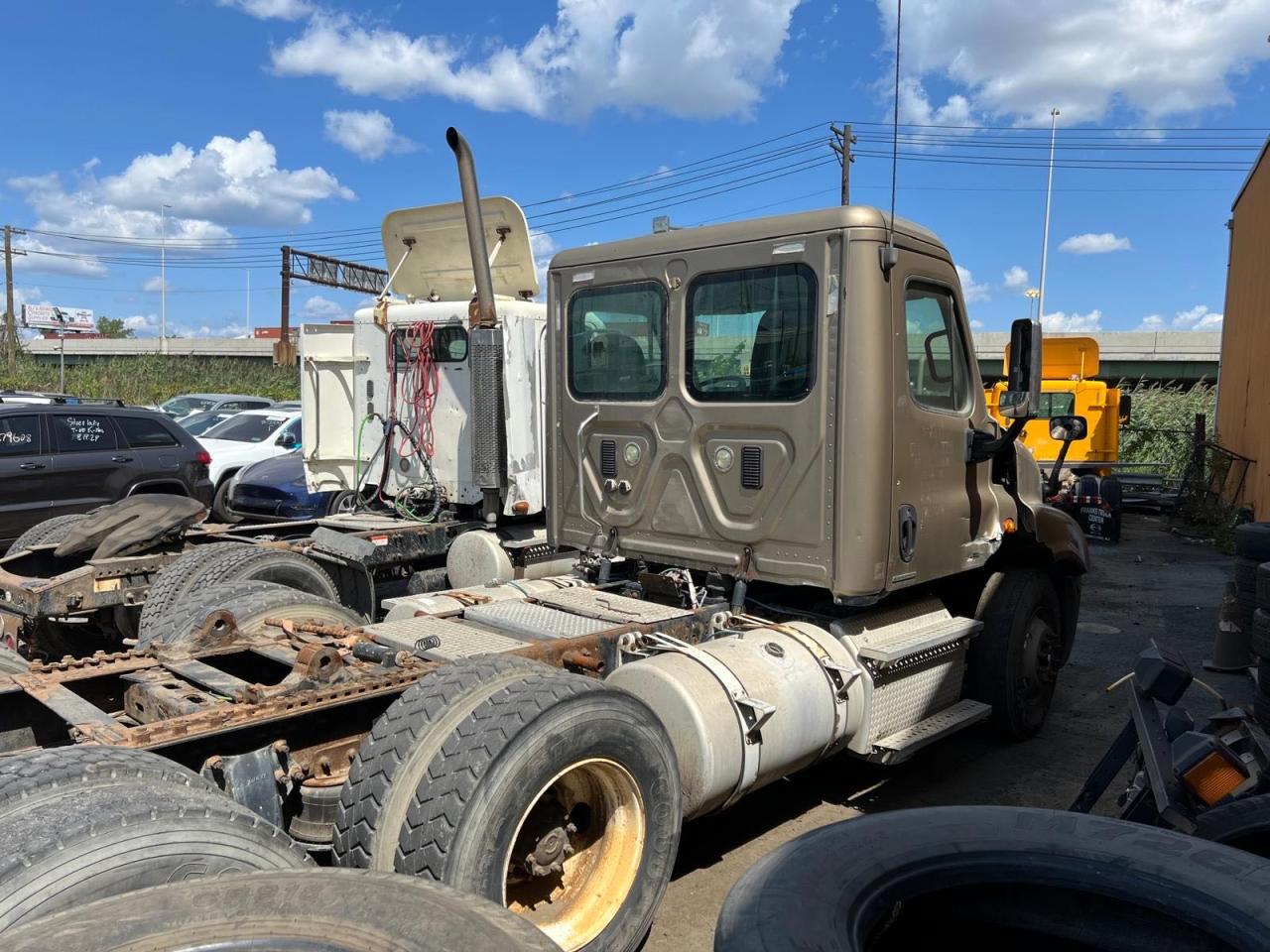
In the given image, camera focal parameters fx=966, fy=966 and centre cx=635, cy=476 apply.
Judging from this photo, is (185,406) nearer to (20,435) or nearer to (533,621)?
(20,435)

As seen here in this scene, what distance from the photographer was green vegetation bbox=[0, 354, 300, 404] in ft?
142

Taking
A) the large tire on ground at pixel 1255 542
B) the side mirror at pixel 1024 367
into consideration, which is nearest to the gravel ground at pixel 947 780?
the large tire on ground at pixel 1255 542

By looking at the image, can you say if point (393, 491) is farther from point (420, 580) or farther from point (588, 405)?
point (588, 405)

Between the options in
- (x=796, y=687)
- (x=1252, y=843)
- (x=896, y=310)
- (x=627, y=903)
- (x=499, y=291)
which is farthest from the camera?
(x=499, y=291)

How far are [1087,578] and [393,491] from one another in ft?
26.8

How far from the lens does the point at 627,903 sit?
127 inches

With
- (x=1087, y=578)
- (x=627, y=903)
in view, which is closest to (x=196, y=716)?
(x=627, y=903)

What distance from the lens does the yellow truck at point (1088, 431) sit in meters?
14.2

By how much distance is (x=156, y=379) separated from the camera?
46125 millimetres

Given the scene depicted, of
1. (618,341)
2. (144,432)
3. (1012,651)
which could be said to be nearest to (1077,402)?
(1012,651)

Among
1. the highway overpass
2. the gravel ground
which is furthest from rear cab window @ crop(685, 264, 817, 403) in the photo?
the highway overpass

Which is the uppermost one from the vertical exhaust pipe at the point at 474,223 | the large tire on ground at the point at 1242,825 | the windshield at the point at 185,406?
the vertical exhaust pipe at the point at 474,223

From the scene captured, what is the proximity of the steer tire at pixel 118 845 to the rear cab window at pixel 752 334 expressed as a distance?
9.65ft

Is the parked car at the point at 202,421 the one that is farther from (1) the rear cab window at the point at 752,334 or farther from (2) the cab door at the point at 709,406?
(1) the rear cab window at the point at 752,334
